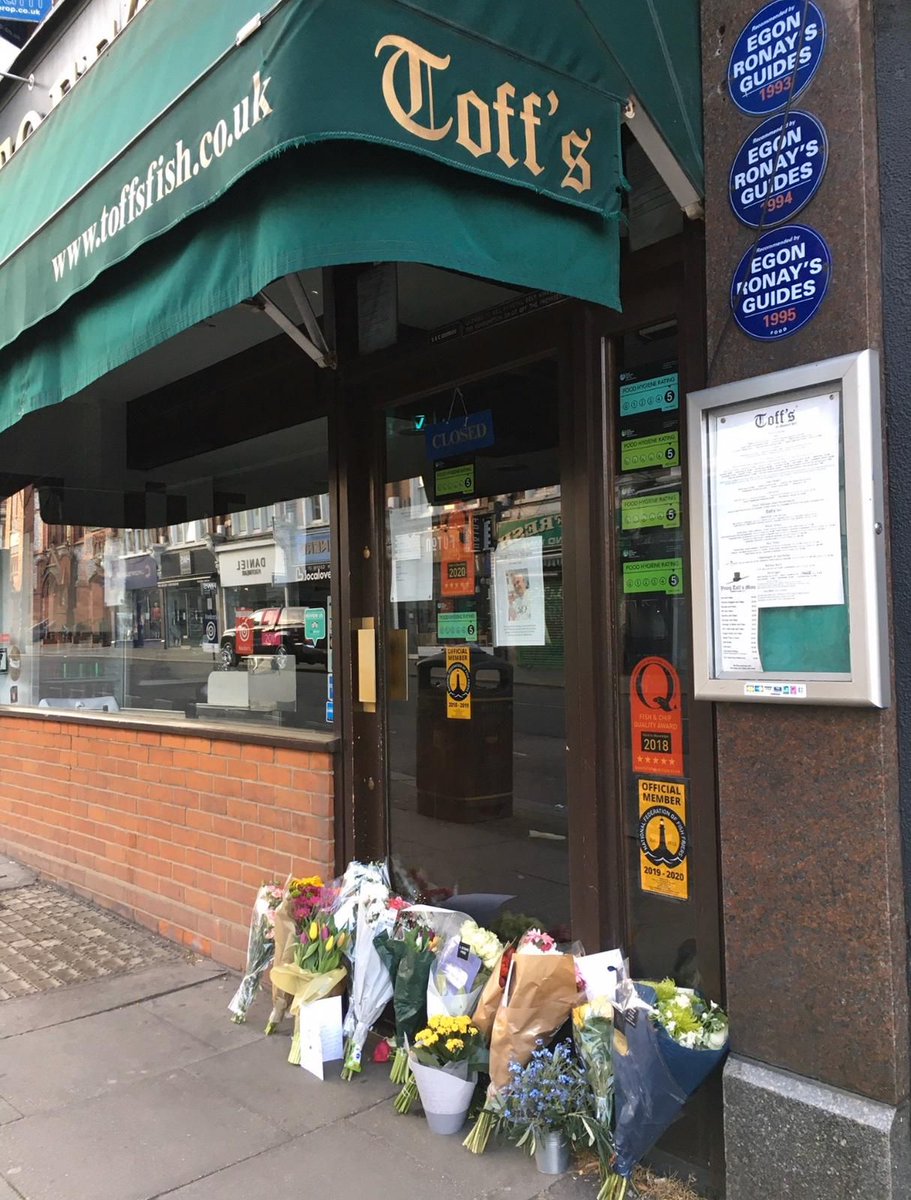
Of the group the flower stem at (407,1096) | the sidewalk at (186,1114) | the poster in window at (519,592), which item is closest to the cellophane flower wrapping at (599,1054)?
the sidewalk at (186,1114)

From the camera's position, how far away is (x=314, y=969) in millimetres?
3516

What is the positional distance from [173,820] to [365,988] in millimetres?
2047

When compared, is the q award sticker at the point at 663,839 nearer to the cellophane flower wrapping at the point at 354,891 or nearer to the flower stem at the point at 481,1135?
the flower stem at the point at 481,1135

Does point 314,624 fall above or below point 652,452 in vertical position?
below

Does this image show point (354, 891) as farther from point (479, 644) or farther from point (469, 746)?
point (479, 644)

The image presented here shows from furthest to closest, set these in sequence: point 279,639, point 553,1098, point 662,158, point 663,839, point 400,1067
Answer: point 279,639 < point 400,1067 < point 663,839 < point 553,1098 < point 662,158

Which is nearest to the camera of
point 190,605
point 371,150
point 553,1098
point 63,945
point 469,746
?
point 371,150

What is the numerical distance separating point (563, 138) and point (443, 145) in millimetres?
371

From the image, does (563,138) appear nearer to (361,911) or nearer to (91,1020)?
(361,911)

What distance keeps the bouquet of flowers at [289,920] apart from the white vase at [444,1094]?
2.67ft

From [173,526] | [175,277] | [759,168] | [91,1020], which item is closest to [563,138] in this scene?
[759,168]

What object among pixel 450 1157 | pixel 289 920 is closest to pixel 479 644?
pixel 289 920

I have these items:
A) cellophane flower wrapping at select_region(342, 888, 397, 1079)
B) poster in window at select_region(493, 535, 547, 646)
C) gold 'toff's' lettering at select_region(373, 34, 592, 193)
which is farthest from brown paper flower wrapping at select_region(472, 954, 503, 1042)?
gold 'toff's' lettering at select_region(373, 34, 592, 193)

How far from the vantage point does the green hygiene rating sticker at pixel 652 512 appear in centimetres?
301
